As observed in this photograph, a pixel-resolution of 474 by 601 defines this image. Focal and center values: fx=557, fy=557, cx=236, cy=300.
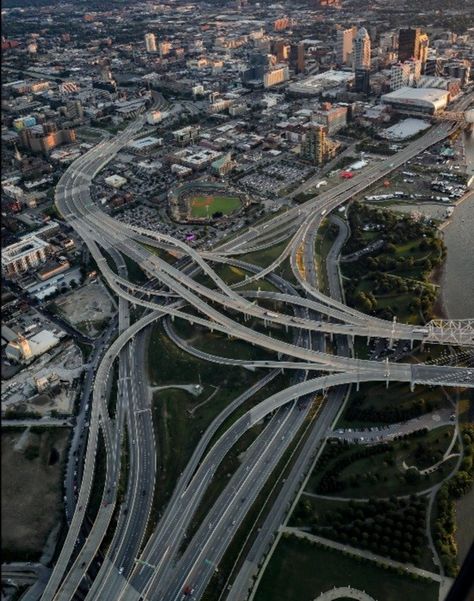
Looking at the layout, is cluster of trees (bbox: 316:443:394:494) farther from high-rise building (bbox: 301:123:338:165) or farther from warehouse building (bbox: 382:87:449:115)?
warehouse building (bbox: 382:87:449:115)

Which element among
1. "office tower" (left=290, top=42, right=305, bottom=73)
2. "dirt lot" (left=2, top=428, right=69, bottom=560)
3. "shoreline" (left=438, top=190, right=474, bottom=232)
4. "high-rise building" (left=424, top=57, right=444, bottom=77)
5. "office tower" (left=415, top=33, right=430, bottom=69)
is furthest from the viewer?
"office tower" (left=290, top=42, right=305, bottom=73)

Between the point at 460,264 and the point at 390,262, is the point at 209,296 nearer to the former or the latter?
the point at 390,262

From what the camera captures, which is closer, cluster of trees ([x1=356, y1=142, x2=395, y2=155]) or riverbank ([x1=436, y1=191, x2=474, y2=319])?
riverbank ([x1=436, y1=191, x2=474, y2=319])

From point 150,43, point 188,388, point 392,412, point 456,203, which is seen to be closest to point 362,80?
point 456,203

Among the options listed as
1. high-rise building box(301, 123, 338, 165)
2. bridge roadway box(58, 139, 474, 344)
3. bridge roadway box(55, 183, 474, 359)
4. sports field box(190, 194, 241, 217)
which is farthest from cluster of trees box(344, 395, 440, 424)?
high-rise building box(301, 123, 338, 165)

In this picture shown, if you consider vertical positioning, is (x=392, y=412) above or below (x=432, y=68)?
below

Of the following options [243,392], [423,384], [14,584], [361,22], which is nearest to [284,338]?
[243,392]
